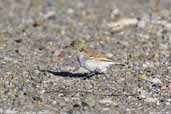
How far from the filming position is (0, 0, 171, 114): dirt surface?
→ 6160mm

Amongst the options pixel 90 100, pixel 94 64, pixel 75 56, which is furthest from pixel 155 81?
pixel 75 56

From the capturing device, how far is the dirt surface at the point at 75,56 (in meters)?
6.16

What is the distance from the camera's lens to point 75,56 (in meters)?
8.07

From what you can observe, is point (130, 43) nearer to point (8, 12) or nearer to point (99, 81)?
point (99, 81)

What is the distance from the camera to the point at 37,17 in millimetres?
10766

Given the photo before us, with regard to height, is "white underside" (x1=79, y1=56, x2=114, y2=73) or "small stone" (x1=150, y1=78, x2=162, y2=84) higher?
"white underside" (x1=79, y1=56, x2=114, y2=73)

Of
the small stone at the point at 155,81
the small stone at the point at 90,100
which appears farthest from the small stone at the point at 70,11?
the small stone at the point at 90,100

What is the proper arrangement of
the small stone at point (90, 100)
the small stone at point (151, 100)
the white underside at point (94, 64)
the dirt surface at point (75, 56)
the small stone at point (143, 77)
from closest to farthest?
the small stone at point (90, 100) → the dirt surface at point (75, 56) → the small stone at point (151, 100) → the white underside at point (94, 64) → the small stone at point (143, 77)

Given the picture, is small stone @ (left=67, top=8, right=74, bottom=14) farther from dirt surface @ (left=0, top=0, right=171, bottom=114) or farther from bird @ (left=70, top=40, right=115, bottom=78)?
bird @ (left=70, top=40, right=115, bottom=78)

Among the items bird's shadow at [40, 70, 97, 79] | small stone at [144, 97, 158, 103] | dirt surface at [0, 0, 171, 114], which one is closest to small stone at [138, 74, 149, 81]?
dirt surface at [0, 0, 171, 114]

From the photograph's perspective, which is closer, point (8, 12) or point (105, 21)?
point (105, 21)

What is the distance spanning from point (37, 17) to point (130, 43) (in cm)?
233

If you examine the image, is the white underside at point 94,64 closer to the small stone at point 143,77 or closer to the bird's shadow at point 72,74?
the bird's shadow at point 72,74

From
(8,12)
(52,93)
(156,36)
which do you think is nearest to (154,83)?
(52,93)
